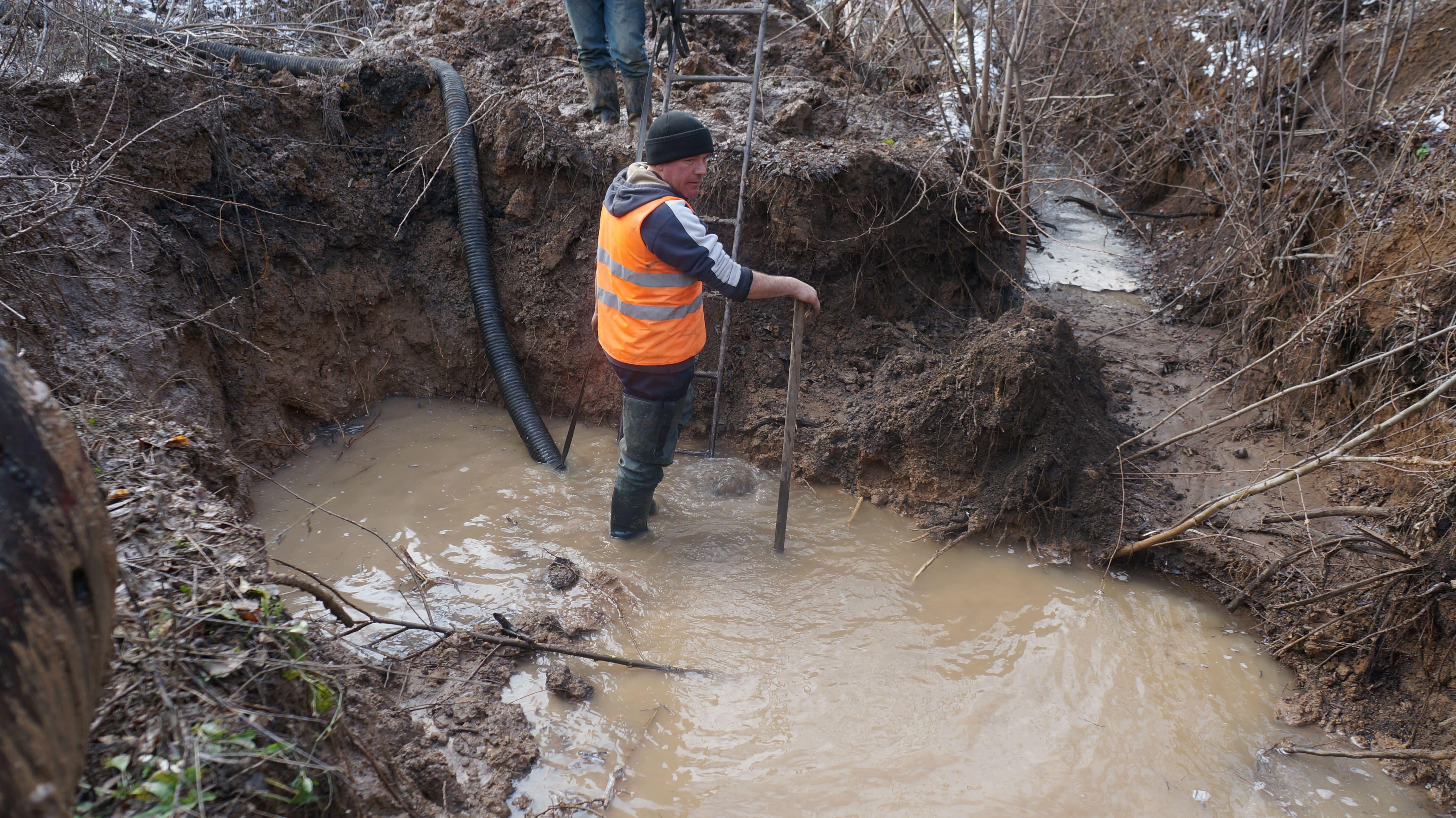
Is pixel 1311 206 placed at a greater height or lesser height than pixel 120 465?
greater

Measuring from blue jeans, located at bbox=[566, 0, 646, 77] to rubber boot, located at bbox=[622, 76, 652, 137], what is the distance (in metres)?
0.03

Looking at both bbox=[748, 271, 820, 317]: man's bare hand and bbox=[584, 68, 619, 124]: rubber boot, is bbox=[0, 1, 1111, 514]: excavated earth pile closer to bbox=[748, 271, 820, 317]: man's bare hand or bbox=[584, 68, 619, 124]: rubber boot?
bbox=[584, 68, 619, 124]: rubber boot

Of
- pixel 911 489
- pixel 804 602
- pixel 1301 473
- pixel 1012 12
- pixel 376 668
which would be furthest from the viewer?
pixel 1012 12

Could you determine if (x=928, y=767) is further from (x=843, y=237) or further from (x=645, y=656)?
(x=843, y=237)

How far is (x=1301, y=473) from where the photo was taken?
3238mm

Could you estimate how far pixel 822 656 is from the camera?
3338 mm

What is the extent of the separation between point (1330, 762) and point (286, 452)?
546 cm

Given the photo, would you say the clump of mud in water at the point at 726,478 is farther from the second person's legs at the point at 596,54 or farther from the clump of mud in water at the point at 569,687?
the second person's legs at the point at 596,54

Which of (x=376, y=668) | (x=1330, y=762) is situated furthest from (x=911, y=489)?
(x=376, y=668)

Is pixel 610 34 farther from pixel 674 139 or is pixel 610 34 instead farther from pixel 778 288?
pixel 778 288

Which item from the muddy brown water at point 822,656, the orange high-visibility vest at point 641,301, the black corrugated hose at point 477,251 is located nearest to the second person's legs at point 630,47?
the black corrugated hose at point 477,251

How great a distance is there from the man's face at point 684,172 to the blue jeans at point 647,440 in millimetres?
1026

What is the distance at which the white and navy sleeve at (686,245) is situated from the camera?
126 inches

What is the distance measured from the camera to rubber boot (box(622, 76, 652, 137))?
4902 millimetres
